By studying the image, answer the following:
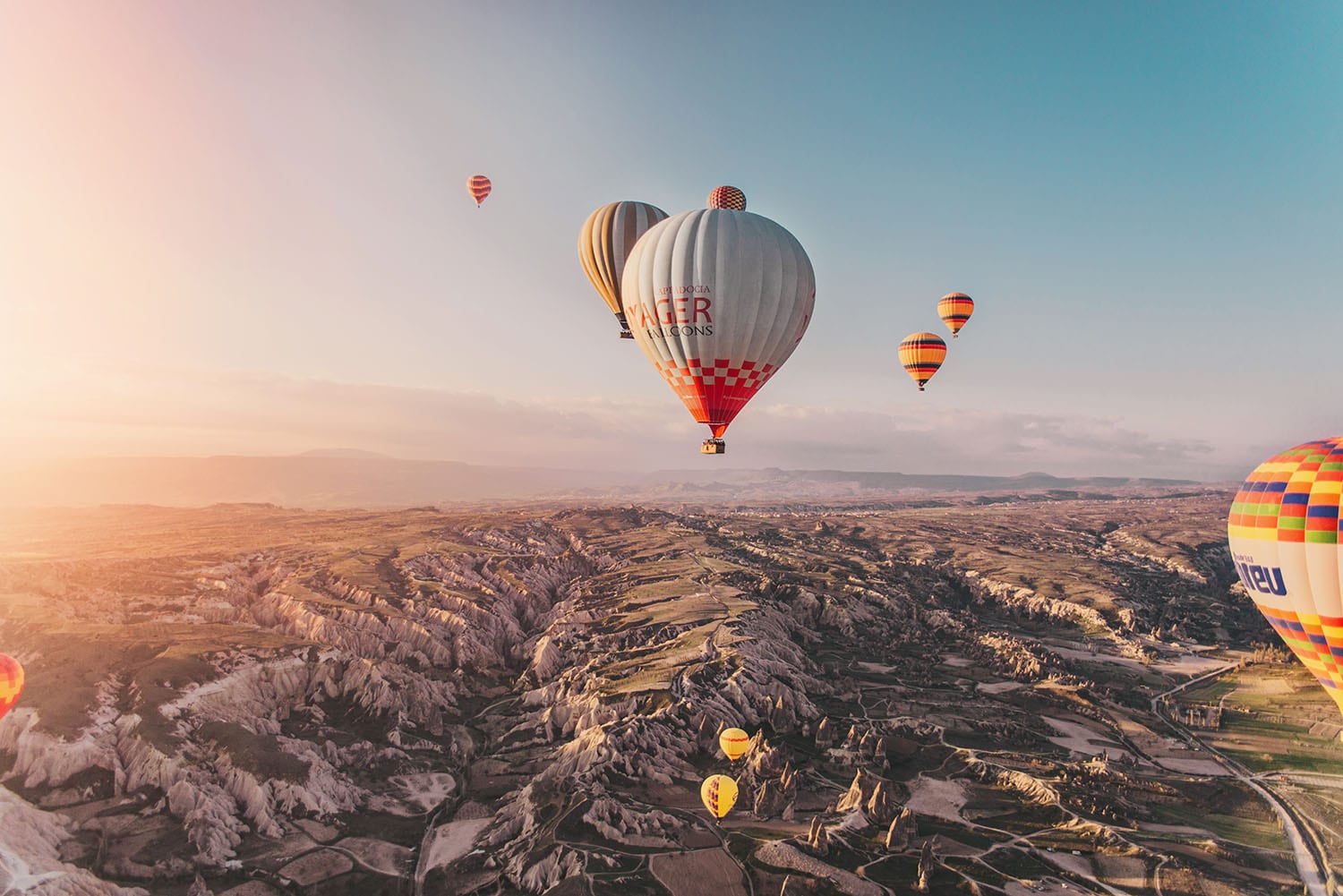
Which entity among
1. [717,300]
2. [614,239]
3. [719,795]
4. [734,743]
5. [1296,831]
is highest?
[614,239]

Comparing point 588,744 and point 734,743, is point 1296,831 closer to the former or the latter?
point 734,743

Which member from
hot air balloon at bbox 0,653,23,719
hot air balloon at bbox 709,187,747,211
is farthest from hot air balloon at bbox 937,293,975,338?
hot air balloon at bbox 0,653,23,719

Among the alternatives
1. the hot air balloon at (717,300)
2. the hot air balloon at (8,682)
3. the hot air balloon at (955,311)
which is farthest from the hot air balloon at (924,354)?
the hot air balloon at (8,682)

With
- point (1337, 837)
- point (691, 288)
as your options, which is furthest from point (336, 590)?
point (1337, 837)

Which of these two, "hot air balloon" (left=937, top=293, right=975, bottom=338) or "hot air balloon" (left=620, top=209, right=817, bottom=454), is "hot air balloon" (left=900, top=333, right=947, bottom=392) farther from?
"hot air balloon" (left=620, top=209, right=817, bottom=454)

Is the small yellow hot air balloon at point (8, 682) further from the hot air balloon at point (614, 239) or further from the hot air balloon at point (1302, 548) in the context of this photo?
the hot air balloon at point (1302, 548)

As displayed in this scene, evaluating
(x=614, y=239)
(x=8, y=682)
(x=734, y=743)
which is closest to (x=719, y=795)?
(x=734, y=743)
